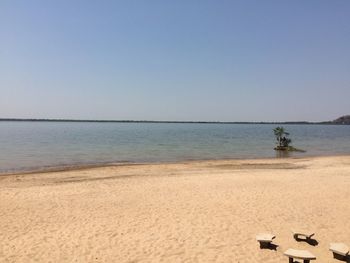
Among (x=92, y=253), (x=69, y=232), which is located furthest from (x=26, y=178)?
(x=92, y=253)

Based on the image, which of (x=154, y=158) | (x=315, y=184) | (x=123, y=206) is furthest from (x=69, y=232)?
(x=154, y=158)

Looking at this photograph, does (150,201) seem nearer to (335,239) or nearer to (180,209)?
(180,209)

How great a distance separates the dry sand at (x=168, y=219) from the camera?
10.1m

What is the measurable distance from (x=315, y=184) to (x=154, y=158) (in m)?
22.4

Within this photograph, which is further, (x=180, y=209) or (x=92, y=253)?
(x=180, y=209)

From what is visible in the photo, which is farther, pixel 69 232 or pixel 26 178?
pixel 26 178

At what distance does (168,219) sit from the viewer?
43.2 feet

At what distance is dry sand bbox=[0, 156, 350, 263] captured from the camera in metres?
10.1

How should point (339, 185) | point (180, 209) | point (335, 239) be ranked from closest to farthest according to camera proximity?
point (335, 239), point (180, 209), point (339, 185)

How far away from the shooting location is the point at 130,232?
38.6 ft

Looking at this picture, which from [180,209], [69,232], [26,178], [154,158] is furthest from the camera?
[154,158]

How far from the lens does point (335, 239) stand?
36.4ft

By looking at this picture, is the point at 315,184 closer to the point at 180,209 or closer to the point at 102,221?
the point at 180,209

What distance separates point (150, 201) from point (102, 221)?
3.31m
